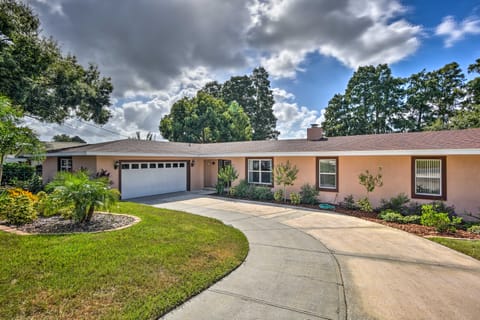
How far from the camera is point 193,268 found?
4258 millimetres

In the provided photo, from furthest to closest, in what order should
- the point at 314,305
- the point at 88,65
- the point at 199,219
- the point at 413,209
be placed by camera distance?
the point at 88,65 → the point at 413,209 → the point at 199,219 → the point at 314,305

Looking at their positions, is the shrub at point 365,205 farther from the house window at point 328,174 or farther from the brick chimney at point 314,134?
the brick chimney at point 314,134

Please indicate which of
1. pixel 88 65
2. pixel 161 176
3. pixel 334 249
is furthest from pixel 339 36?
pixel 88 65

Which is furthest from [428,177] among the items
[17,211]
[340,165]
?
[17,211]

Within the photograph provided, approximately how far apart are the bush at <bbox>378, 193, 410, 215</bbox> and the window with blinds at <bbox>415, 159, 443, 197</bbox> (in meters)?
0.61

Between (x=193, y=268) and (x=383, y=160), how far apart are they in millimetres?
9234

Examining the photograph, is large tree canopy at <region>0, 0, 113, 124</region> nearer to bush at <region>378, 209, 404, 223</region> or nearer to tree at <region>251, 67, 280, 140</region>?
bush at <region>378, 209, 404, 223</region>

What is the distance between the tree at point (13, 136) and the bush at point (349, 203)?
37.4 ft

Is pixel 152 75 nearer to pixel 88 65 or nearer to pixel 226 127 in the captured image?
pixel 88 65

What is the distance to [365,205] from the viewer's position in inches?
390

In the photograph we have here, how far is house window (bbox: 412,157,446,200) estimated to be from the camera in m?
9.07

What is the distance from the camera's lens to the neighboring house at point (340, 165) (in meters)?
8.78

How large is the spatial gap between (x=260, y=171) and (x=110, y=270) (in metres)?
10.4

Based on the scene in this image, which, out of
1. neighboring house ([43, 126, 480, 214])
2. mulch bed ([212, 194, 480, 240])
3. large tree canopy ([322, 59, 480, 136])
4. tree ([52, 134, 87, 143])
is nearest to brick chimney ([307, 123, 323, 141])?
neighboring house ([43, 126, 480, 214])
